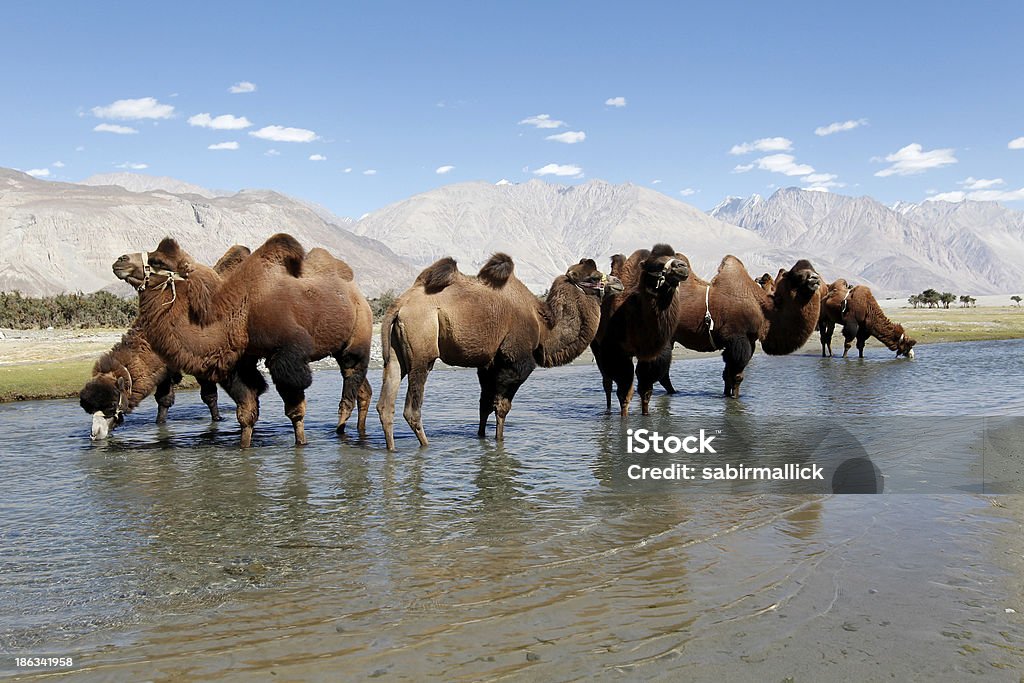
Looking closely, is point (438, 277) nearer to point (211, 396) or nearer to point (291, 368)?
point (291, 368)

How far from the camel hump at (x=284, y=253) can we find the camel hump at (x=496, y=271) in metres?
2.21

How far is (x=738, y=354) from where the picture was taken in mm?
13695

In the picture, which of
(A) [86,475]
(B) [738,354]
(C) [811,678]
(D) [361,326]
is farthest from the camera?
(B) [738,354]

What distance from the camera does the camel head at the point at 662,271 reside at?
1079 cm

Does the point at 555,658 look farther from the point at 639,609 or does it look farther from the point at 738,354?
the point at 738,354

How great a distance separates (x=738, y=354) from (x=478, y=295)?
20.1 ft

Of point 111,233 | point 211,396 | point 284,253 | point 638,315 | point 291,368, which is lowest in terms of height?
point 211,396

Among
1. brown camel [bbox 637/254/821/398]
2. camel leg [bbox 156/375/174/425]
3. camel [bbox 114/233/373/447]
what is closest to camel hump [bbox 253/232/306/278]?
camel [bbox 114/233/373/447]

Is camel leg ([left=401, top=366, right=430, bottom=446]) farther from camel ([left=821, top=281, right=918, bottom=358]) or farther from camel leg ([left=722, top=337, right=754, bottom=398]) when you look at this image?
camel ([left=821, top=281, right=918, bottom=358])

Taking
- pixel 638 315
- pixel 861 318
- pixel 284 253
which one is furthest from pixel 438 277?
pixel 861 318

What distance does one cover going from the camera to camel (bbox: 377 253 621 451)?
8930 mm

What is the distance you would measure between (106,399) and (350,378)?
312cm

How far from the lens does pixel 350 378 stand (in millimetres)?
10562

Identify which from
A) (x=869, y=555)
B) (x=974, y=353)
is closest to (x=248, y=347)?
(x=869, y=555)
